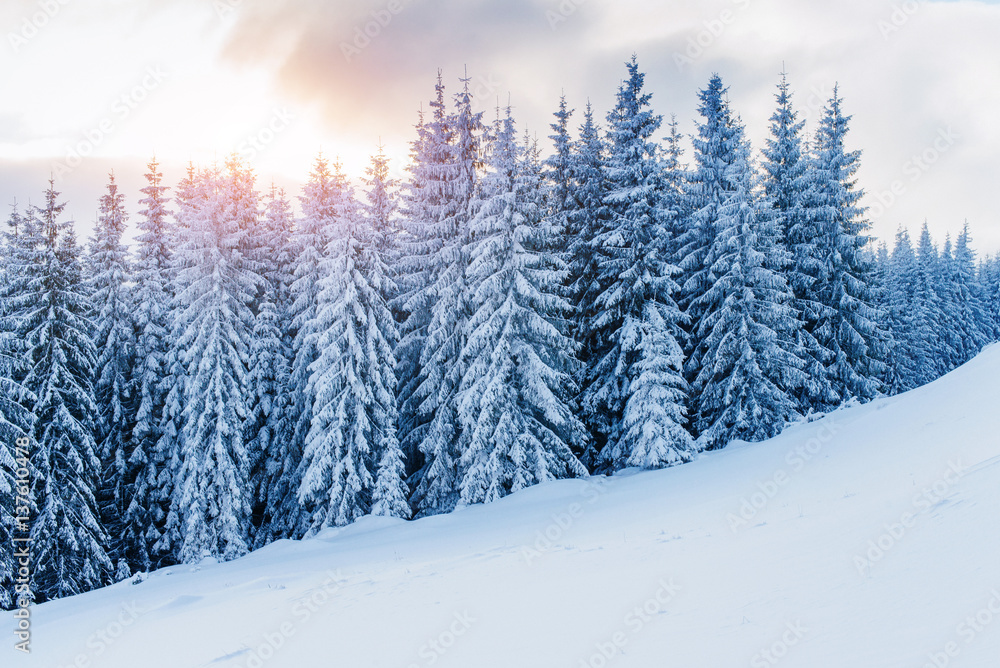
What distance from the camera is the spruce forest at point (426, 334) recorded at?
19078mm

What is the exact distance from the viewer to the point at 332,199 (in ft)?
76.3

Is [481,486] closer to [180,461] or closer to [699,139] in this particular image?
[180,461]

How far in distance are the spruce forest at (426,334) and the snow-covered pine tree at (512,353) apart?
101 mm

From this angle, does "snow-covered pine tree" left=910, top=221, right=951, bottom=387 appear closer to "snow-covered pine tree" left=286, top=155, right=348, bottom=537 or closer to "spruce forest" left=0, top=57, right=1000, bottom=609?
"spruce forest" left=0, top=57, right=1000, bottom=609

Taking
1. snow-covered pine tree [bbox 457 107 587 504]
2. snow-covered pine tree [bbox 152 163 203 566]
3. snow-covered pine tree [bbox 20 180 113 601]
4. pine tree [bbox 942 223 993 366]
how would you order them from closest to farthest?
1. snow-covered pine tree [bbox 457 107 587 504]
2. snow-covered pine tree [bbox 20 180 113 601]
3. snow-covered pine tree [bbox 152 163 203 566]
4. pine tree [bbox 942 223 993 366]

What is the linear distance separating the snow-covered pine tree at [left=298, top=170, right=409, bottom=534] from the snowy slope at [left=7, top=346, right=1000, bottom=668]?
6.35m

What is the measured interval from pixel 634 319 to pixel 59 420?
20.9 meters

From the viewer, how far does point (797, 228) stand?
23734mm

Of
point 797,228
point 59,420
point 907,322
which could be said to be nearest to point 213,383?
point 59,420

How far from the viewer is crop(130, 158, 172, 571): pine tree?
22.6 metres

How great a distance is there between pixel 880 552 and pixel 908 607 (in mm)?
1345

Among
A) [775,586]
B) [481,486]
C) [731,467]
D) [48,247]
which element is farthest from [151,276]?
[775,586]

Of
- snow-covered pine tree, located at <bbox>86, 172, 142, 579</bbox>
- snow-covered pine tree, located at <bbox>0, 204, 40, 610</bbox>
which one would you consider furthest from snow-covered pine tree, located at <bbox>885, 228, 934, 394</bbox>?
snow-covered pine tree, located at <bbox>0, 204, 40, 610</bbox>

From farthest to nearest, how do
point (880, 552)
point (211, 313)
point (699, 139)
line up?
point (699, 139) < point (211, 313) < point (880, 552)
